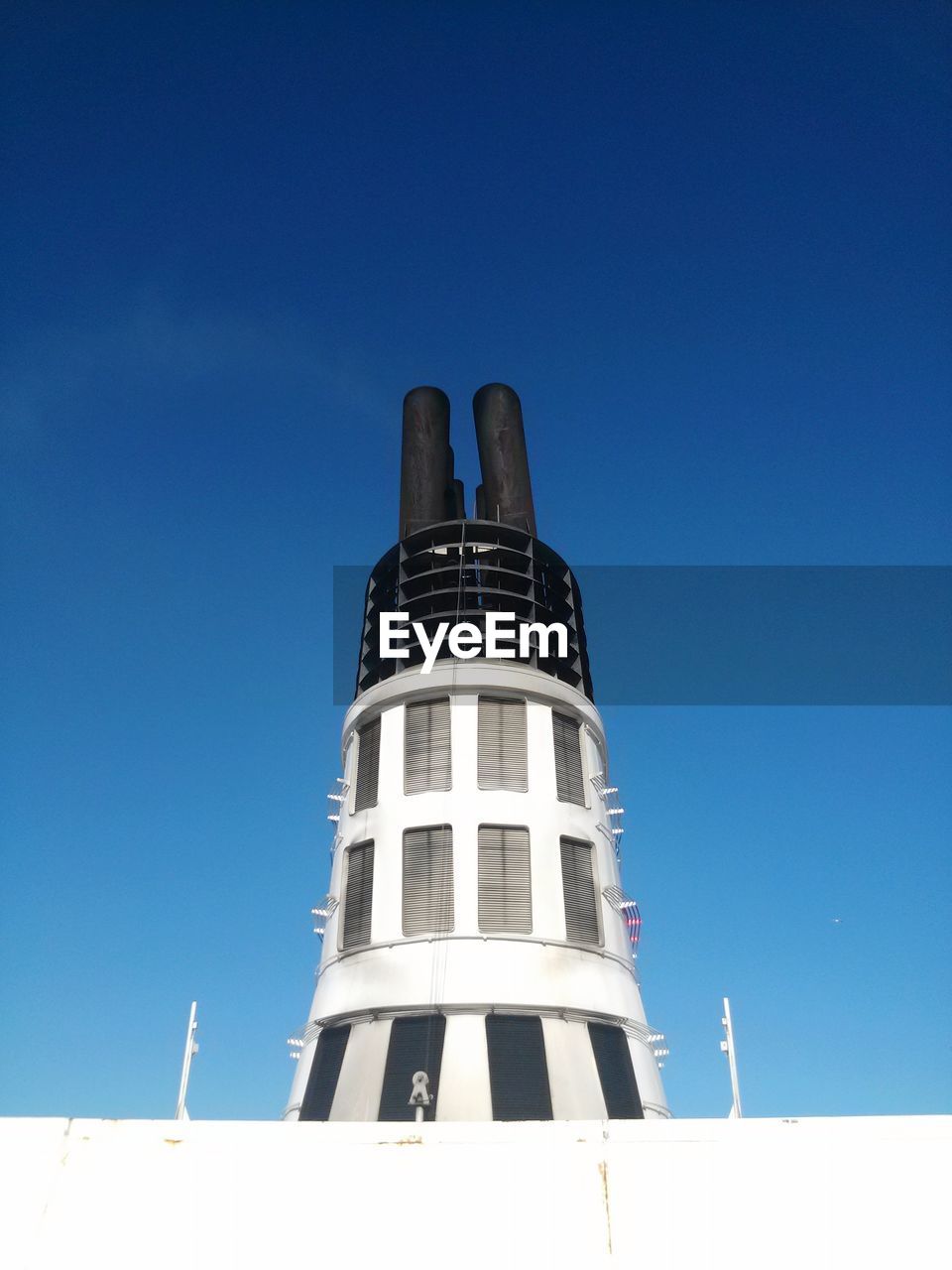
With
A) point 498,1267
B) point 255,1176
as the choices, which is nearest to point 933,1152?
point 498,1267

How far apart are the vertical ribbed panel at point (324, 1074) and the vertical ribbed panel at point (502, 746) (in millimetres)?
8334

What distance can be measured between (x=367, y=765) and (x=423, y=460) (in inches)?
549

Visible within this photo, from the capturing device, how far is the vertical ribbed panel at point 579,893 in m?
26.5

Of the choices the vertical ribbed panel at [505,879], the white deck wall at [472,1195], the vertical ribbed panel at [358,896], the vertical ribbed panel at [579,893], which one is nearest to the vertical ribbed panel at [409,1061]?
the vertical ribbed panel at [505,879]

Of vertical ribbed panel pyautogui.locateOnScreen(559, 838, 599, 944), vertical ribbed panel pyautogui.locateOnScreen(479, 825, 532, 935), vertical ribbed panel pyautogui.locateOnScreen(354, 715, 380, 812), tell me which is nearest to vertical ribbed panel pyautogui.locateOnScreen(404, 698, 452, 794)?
vertical ribbed panel pyautogui.locateOnScreen(354, 715, 380, 812)

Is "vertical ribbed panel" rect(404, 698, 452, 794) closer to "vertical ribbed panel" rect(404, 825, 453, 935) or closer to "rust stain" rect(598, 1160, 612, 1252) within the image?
"vertical ribbed panel" rect(404, 825, 453, 935)

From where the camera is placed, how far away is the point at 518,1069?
22.6m

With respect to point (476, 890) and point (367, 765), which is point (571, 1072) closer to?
point (476, 890)

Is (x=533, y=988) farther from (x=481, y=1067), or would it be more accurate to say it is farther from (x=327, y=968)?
(x=327, y=968)

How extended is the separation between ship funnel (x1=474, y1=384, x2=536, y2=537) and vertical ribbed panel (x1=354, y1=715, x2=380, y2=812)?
416 inches

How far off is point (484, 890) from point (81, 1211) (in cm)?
1614

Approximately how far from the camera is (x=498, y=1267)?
1016 cm

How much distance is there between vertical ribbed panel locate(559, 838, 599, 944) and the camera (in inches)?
1043

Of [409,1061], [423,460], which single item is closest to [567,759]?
[409,1061]
